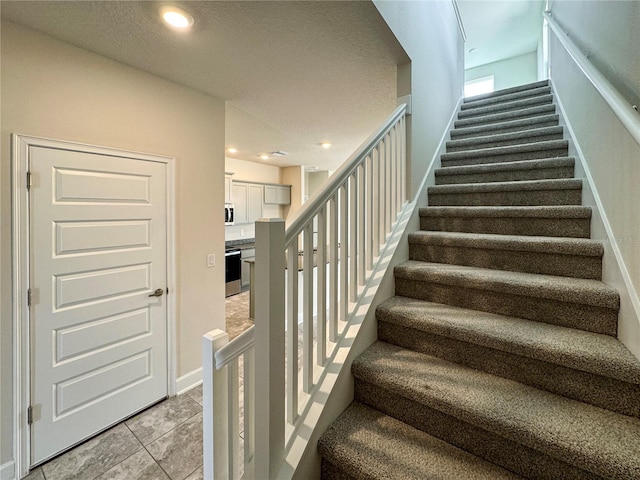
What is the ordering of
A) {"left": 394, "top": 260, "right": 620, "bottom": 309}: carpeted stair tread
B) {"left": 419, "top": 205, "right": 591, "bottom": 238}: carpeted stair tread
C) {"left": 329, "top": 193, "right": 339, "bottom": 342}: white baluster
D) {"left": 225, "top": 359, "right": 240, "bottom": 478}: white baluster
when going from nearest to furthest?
{"left": 225, "top": 359, "right": 240, "bottom": 478}: white baluster < {"left": 394, "top": 260, "right": 620, "bottom": 309}: carpeted stair tread < {"left": 329, "top": 193, "right": 339, "bottom": 342}: white baluster < {"left": 419, "top": 205, "right": 591, "bottom": 238}: carpeted stair tread

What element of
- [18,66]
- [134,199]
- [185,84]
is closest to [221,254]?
[134,199]

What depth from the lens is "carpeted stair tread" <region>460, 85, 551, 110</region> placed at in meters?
3.37

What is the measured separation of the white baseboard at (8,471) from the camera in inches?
63.1

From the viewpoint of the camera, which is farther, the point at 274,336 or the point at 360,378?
the point at 360,378

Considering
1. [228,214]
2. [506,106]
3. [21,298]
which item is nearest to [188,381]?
[21,298]

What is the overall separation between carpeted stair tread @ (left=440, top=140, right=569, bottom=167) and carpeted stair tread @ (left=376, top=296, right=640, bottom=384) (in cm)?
173

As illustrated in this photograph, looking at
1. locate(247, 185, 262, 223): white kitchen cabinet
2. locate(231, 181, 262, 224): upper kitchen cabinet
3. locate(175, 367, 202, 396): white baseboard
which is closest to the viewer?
locate(175, 367, 202, 396): white baseboard

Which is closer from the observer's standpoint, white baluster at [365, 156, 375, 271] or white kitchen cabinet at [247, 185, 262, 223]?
white baluster at [365, 156, 375, 271]

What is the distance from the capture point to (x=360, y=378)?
1.35 metres

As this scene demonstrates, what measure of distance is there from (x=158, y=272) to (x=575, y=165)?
3.20 meters

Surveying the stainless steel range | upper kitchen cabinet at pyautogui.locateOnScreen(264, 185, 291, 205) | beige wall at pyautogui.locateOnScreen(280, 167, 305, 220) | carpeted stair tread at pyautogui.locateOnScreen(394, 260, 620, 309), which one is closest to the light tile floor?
carpeted stair tread at pyautogui.locateOnScreen(394, 260, 620, 309)

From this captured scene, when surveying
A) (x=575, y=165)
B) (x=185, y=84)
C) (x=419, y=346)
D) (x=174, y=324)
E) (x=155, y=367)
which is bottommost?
(x=155, y=367)

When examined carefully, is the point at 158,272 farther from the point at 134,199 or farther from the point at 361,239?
the point at 361,239

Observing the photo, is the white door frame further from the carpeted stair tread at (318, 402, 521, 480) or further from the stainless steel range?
the stainless steel range
